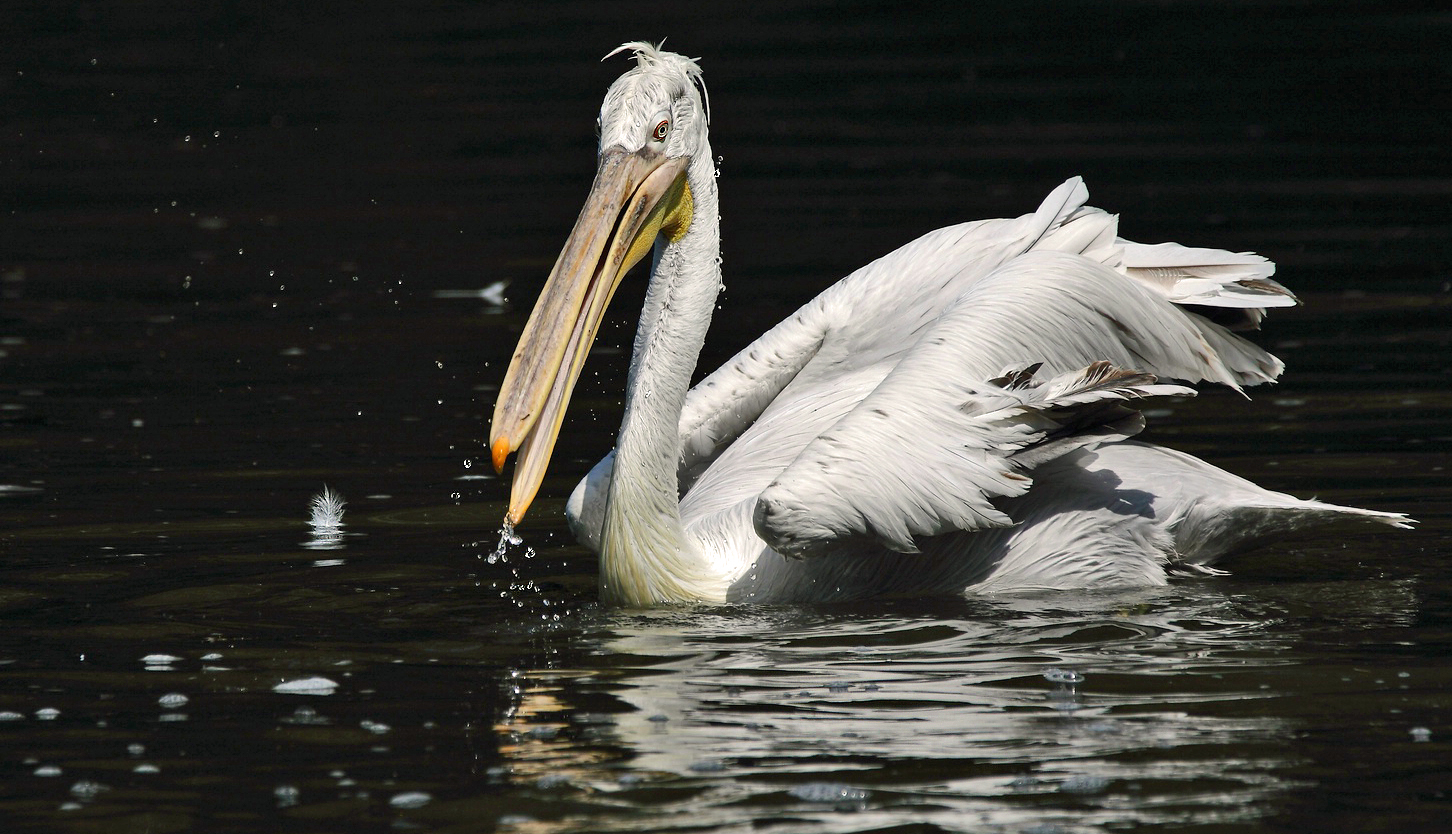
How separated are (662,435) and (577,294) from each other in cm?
47

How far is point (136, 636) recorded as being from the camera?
5.41 metres

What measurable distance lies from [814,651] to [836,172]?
8163 millimetres

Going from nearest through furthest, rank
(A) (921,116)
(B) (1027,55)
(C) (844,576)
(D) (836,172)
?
(C) (844,576) < (D) (836,172) < (A) (921,116) < (B) (1027,55)

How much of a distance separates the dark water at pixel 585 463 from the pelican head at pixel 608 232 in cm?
55

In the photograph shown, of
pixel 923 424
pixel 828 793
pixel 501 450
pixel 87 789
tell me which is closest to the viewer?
pixel 828 793

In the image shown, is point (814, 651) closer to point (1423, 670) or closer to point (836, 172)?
point (1423, 670)

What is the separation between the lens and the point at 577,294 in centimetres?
544

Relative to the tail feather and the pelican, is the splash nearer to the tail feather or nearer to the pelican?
the pelican

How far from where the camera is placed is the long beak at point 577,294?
17.3 feet

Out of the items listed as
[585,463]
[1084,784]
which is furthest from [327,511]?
[1084,784]

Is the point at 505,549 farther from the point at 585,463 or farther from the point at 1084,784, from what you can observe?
the point at 1084,784

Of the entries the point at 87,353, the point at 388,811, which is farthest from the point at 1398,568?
the point at 87,353

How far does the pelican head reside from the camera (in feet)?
17.4

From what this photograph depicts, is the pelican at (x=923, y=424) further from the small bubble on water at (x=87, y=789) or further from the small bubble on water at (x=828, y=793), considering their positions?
the small bubble on water at (x=87, y=789)
